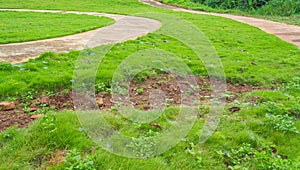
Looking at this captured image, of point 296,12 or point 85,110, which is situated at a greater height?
point 296,12

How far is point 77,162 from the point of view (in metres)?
2.04

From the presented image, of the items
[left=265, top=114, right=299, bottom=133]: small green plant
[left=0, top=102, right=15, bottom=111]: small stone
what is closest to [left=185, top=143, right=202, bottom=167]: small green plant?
[left=265, top=114, right=299, bottom=133]: small green plant

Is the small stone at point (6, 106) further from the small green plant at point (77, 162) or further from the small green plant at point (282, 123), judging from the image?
the small green plant at point (282, 123)

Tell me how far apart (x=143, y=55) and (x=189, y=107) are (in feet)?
6.44

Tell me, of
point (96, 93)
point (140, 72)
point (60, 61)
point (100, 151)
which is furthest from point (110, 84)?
point (100, 151)

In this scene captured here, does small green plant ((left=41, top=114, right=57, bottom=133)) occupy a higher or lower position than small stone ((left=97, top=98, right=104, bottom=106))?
higher

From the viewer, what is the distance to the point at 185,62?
4.86m

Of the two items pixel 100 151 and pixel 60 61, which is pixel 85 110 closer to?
pixel 100 151

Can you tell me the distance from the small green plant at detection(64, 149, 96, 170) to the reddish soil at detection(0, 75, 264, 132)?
2.47 ft

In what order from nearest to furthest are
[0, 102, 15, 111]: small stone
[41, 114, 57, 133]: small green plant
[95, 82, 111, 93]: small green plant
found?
[41, 114, 57, 133]: small green plant
[0, 102, 15, 111]: small stone
[95, 82, 111, 93]: small green plant

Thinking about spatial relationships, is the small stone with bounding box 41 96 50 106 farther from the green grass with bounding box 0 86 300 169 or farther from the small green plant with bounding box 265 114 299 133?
the small green plant with bounding box 265 114 299 133

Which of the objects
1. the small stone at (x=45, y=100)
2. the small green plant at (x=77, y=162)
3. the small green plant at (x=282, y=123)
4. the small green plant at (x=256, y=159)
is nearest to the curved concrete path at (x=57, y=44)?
the small stone at (x=45, y=100)

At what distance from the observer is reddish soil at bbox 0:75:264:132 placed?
2.77 meters

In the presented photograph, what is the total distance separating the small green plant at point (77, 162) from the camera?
2.01m
